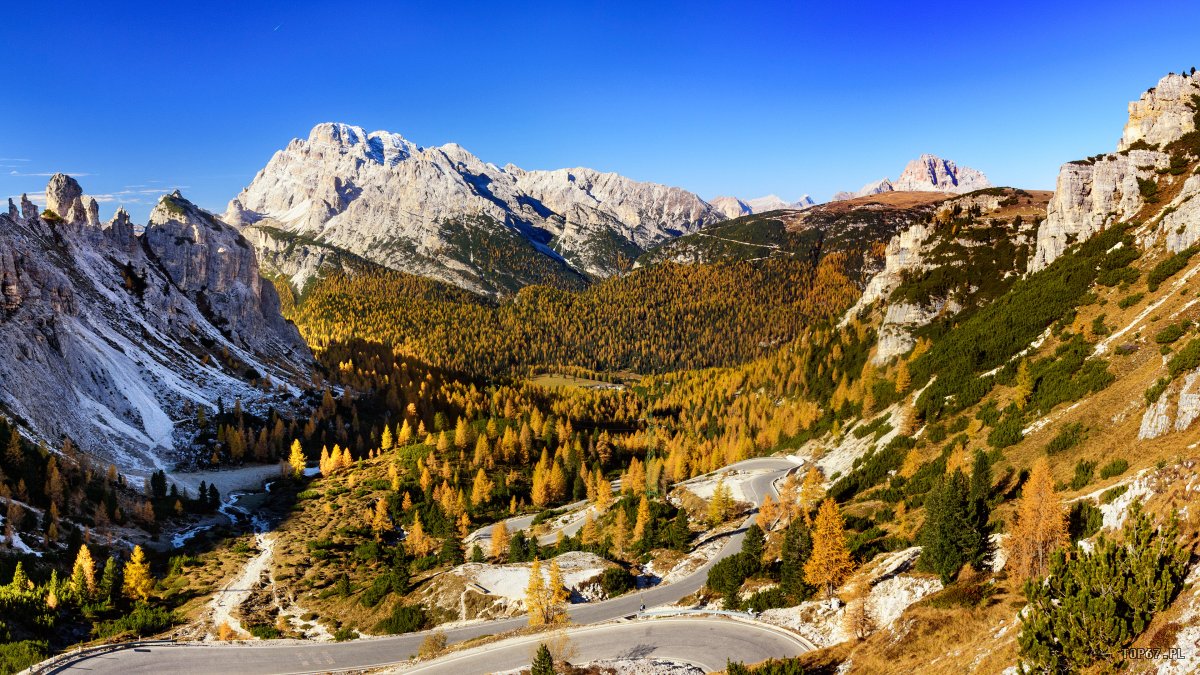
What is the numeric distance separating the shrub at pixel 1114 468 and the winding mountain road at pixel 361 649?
25.6m

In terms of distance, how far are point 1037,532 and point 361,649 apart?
57129 mm

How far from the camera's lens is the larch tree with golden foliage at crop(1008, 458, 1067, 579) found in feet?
126

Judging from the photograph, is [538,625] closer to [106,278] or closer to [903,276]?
[903,276]

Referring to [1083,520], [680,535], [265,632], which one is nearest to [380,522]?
[265,632]

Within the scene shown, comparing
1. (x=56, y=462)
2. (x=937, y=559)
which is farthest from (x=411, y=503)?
(x=937, y=559)

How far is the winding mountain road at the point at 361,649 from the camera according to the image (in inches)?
1970

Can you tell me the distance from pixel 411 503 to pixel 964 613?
95.1 metres

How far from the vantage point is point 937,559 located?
4469 centimetres

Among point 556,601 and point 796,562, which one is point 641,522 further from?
point 796,562

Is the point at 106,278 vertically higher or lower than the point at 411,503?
higher

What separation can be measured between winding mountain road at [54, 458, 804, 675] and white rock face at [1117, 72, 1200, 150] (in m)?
115

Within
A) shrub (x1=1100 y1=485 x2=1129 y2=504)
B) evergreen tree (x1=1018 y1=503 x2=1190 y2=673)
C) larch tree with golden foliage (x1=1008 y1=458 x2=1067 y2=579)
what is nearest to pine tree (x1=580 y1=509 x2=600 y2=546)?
larch tree with golden foliage (x1=1008 y1=458 x2=1067 y2=579)

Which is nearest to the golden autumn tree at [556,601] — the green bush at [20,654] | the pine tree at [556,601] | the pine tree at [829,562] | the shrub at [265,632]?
the pine tree at [556,601]

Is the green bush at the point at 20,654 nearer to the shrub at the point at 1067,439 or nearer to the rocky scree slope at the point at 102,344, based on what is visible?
the rocky scree slope at the point at 102,344
